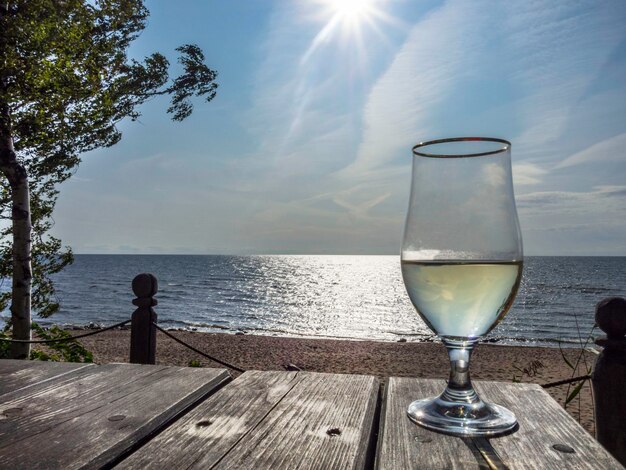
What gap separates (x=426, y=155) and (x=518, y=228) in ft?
0.72

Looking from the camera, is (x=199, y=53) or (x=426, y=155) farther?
(x=199, y=53)

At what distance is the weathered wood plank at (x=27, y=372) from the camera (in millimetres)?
1281

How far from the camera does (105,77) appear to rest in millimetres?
8227

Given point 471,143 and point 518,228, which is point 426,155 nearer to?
point 471,143

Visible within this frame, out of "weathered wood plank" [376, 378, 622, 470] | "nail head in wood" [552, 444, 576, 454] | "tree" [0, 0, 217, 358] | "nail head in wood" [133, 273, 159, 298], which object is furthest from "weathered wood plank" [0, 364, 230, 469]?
"tree" [0, 0, 217, 358]

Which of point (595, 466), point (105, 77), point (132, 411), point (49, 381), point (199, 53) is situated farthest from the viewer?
point (199, 53)

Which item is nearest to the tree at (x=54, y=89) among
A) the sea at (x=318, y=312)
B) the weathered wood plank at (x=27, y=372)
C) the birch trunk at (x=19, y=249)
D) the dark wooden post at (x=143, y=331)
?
the birch trunk at (x=19, y=249)

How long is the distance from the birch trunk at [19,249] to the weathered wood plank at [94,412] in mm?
6672

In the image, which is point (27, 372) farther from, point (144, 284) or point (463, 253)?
point (144, 284)

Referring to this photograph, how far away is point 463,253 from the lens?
0.89 meters

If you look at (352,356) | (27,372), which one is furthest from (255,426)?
(352,356)

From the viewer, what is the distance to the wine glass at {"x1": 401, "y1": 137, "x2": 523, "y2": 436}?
89cm

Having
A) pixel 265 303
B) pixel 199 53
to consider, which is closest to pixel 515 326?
pixel 265 303

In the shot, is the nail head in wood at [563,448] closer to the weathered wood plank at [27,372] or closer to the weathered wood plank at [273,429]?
the weathered wood plank at [273,429]
